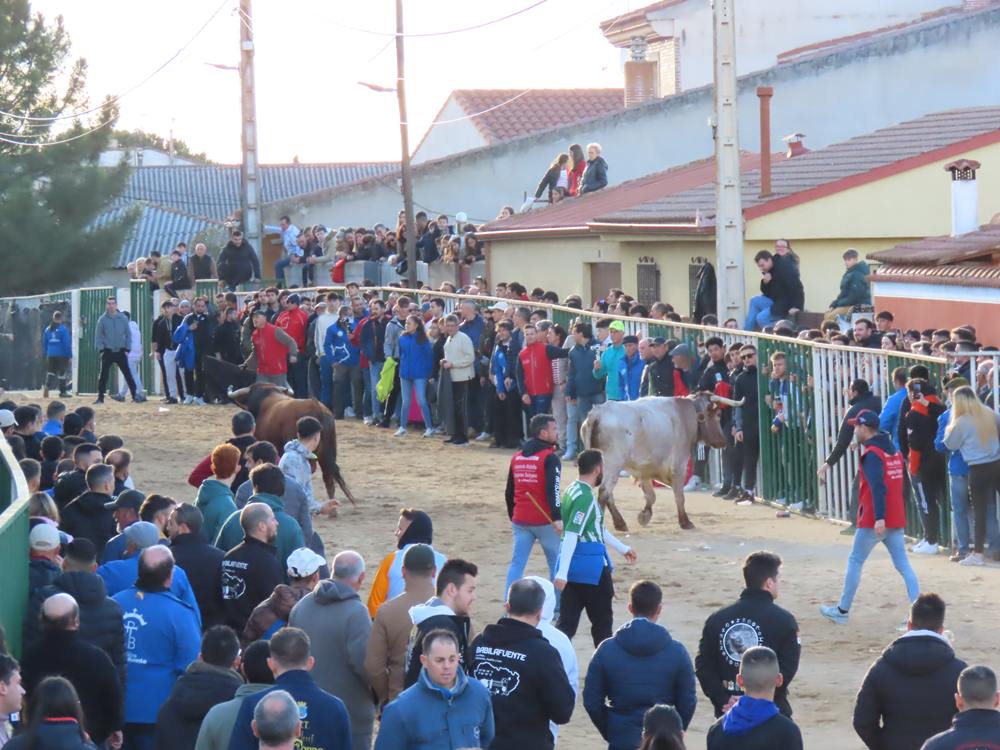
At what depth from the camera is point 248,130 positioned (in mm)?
34250

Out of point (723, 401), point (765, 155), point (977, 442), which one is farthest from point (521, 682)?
point (765, 155)

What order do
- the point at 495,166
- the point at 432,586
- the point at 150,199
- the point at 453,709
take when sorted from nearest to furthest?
the point at 453,709 → the point at 432,586 → the point at 495,166 → the point at 150,199

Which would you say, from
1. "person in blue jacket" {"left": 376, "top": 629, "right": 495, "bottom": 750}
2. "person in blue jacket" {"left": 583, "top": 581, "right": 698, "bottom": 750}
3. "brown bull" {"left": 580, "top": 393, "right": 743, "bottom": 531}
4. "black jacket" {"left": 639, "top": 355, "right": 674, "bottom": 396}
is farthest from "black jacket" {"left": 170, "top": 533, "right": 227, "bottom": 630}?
"black jacket" {"left": 639, "top": 355, "right": 674, "bottom": 396}

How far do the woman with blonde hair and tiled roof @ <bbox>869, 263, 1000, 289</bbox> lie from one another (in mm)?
4355

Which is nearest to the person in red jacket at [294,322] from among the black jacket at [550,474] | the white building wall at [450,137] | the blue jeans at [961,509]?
the blue jeans at [961,509]

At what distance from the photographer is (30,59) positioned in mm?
47000

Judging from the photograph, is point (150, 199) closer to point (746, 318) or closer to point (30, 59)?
point (30, 59)

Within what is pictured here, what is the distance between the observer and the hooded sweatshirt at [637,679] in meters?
7.82

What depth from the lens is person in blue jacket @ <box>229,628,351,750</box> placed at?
23.2 feet

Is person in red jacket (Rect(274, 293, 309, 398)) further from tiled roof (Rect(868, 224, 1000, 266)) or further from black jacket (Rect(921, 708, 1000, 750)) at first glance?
black jacket (Rect(921, 708, 1000, 750))

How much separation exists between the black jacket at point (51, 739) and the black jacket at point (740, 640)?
3.10 m

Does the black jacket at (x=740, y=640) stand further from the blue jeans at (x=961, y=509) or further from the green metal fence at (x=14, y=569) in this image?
the blue jeans at (x=961, y=509)

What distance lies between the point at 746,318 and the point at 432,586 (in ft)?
47.6

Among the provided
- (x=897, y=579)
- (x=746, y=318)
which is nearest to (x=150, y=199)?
(x=746, y=318)
